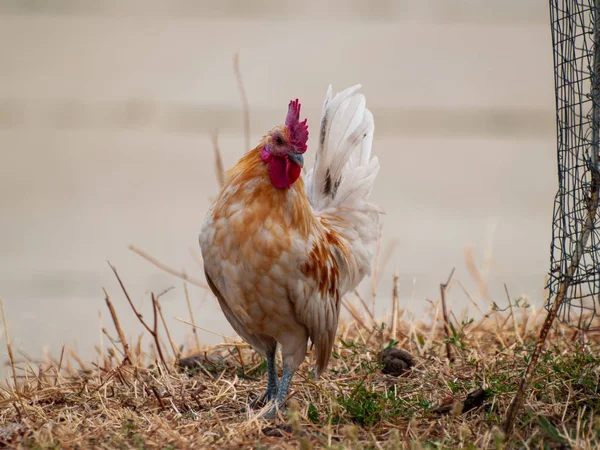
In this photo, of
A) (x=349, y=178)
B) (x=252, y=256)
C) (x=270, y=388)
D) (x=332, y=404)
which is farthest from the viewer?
(x=349, y=178)

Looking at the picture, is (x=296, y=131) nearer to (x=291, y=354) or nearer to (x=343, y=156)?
(x=343, y=156)

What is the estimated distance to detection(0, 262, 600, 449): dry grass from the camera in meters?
2.28

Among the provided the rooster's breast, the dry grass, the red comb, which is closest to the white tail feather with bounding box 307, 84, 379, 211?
the red comb

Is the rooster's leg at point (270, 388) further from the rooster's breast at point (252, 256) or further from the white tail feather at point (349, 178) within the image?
the white tail feather at point (349, 178)

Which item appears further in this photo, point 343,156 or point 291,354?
point 343,156

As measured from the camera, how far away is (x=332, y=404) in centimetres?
234

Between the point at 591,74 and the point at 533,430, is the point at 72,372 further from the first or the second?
the point at 591,74

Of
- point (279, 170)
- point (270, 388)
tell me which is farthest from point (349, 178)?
point (270, 388)

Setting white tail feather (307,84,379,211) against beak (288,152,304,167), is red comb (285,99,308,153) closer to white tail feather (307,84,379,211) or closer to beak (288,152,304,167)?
beak (288,152,304,167)

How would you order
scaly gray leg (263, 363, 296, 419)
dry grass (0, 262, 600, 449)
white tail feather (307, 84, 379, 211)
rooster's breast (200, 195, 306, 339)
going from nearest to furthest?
dry grass (0, 262, 600, 449) < rooster's breast (200, 195, 306, 339) < scaly gray leg (263, 363, 296, 419) < white tail feather (307, 84, 379, 211)

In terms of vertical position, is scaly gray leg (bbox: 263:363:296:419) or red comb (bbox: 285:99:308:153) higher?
red comb (bbox: 285:99:308:153)

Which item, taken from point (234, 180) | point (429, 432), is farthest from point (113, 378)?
point (429, 432)

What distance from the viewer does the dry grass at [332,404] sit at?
2.28 meters

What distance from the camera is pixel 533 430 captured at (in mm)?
2312
